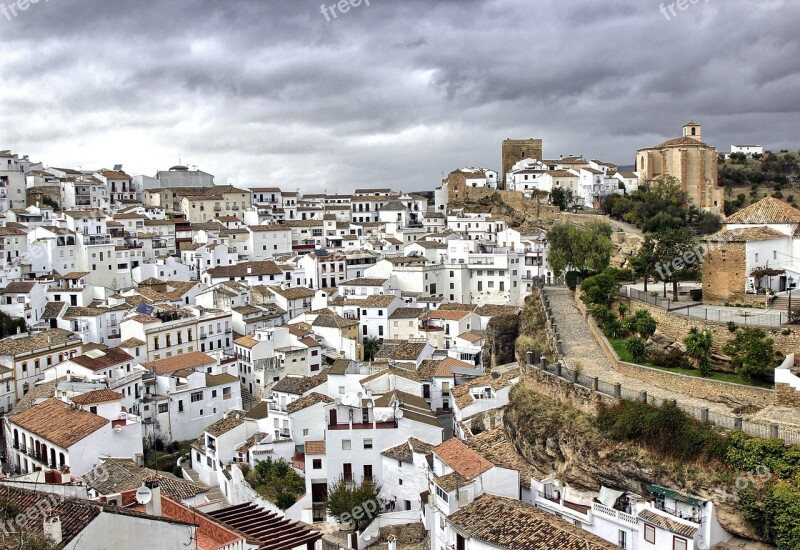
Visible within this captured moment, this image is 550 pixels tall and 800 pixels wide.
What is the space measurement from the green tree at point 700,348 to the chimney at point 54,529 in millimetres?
14370

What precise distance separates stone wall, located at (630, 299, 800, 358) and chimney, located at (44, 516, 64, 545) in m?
15.5

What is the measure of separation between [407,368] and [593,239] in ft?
34.6

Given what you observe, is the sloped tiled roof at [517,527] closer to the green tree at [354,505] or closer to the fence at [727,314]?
the green tree at [354,505]

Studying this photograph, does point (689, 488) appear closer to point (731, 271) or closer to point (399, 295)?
point (731, 271)

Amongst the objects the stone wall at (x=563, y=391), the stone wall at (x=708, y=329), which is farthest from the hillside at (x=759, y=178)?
the stone wall at (x=563, y=391)

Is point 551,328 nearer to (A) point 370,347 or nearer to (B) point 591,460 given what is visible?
(B) point 591,460

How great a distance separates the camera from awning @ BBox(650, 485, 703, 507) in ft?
50.5

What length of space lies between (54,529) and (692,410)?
12.4m

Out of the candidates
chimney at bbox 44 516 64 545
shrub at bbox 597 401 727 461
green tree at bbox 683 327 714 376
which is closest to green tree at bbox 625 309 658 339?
green tree at bbox 683 327 714 376

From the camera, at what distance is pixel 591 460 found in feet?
59.0

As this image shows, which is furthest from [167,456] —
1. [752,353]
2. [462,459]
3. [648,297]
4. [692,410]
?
[752,353]

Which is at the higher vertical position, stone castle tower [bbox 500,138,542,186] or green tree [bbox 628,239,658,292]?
stone castle tower [bbox 500,138,542,186]

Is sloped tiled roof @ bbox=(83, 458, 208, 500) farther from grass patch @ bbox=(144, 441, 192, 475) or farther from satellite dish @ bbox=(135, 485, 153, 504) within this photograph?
grass patch @ bbox=(144, 441, 192, 475)

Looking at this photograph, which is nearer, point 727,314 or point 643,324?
point 727,314
